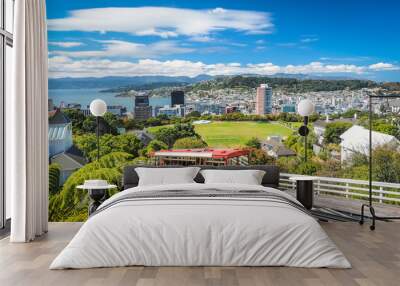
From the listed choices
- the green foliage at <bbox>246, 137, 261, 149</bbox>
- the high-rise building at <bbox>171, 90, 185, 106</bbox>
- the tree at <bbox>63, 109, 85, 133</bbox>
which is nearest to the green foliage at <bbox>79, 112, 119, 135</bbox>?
the tree at <bbox>63, 109, 85, 133</bbox>

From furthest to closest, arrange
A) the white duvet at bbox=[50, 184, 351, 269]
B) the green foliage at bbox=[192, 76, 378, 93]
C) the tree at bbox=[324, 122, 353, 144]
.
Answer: the green foliage at bbox=[192, 76, 378, 93] < the tree at bbox=[324, 122, 353, 144] < the white duvet at bbox=[50, 184, 351, 269]

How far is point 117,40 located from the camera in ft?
28.2

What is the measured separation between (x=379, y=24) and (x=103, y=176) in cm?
480

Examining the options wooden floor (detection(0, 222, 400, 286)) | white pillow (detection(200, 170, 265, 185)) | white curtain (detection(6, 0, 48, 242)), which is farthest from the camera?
white pillow (detection(200, 170, 265, 185))

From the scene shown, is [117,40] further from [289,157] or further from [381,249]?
[381,249]

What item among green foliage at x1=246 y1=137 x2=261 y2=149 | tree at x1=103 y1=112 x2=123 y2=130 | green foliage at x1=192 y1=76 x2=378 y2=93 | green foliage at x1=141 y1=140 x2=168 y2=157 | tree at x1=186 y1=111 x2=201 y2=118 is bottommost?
green foliage at x1=141 y1=140 x2=168 y2=157

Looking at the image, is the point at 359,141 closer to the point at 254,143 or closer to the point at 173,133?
the point at 254,143

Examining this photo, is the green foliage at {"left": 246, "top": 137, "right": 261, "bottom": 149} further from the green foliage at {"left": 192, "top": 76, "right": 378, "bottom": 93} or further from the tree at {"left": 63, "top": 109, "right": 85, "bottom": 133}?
the tree at {"left": 63, "top": 109, "right": 85, "bottom": 133}

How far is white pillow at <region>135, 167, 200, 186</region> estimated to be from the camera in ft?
21.7

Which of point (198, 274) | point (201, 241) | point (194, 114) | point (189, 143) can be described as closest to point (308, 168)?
point (189, 143)

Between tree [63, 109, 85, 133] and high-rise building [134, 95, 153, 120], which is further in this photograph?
high-rise building [134, 95, 153, 120]

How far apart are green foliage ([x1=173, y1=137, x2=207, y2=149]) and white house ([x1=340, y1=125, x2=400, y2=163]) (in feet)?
6.93

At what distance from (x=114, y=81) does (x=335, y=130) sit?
3540mm

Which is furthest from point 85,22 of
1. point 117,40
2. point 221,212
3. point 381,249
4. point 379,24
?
point 381,249
